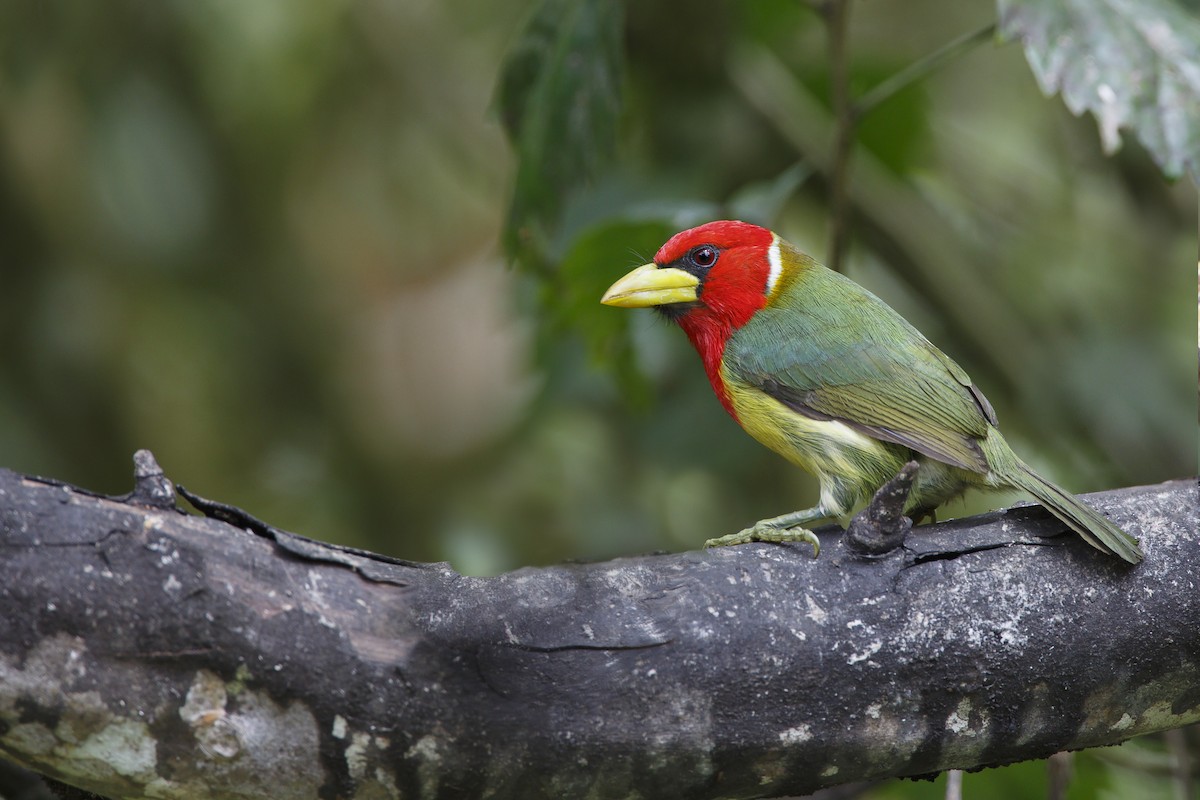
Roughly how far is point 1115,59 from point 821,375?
856mm

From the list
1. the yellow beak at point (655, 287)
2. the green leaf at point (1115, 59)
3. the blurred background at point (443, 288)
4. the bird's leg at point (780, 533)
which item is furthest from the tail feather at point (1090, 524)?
the blurred background at point (443, 288)

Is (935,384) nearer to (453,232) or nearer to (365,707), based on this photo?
(365,707)

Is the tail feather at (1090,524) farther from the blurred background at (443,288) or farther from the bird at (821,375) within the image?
the blurred background at (443,288)

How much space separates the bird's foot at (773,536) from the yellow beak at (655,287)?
1.95 ft

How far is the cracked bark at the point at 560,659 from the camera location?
159 centimetres

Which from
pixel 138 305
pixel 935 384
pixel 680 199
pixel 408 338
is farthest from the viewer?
pixel 408 338

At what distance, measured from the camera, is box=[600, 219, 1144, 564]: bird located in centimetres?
239

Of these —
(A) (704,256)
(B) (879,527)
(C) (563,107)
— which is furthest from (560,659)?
(C) (563,107)

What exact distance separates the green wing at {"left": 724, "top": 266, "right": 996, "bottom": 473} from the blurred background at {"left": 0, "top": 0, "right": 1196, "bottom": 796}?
36.5 inches

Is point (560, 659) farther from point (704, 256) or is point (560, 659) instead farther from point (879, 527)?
point (704, 256)

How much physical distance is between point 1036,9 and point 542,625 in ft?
5.33

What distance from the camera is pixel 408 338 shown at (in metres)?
5.02

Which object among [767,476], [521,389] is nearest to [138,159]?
[521,389]

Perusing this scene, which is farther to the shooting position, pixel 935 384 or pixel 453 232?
pixel 453 232
